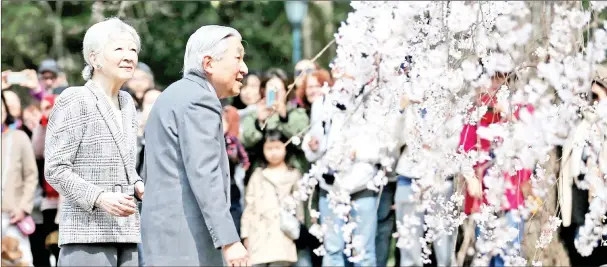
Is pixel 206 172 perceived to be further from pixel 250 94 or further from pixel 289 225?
pixel 250 94

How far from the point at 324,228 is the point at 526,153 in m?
1.66

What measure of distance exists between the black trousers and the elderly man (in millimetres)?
4730

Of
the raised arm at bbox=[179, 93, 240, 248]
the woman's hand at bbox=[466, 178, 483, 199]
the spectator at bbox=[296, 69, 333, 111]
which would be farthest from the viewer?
the spectator at bbox=[296, 69, 333, 111]

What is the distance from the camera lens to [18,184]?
379 inches

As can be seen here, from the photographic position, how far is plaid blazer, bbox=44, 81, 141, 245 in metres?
5.20

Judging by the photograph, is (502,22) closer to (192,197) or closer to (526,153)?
(526,153)

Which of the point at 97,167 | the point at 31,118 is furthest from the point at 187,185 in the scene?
the point at 31,118

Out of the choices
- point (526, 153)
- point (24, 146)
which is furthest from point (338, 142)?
point (24, 146)

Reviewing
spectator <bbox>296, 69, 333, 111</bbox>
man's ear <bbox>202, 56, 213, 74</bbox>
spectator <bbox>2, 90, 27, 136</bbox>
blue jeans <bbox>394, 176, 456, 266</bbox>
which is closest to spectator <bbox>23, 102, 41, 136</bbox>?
spectator <bbox>2, 90, 27, 136</bbox>

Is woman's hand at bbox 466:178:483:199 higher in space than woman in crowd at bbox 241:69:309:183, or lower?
lower

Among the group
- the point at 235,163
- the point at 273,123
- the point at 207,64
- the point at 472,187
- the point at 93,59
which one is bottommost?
the point at 472,187

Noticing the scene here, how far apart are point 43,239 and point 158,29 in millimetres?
→ 3640

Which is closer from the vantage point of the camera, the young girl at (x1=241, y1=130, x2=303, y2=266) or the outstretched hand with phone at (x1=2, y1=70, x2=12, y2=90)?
the young girl at (x1=241, y1=130, x2=303, y2=266)

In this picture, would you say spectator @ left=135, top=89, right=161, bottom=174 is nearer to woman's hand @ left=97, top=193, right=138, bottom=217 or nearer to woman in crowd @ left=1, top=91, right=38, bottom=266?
woman in crowd @ left=1, top=91, right=38, bottom=266
